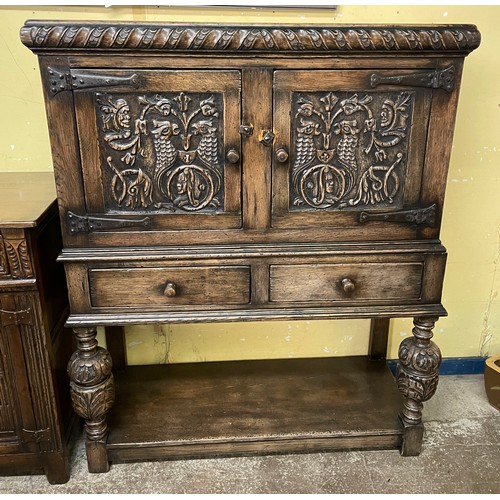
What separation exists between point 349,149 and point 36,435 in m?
1.40

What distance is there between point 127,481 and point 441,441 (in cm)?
122

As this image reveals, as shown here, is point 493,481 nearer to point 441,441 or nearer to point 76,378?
point 441,441

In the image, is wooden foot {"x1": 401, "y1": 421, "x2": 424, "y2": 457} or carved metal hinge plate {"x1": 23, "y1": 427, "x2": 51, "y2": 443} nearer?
carved metal hinge plate {"x1": 23, "y1": 427, "x2": 51, "y2": 443}

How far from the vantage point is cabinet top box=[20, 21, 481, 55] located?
1372 millimetres

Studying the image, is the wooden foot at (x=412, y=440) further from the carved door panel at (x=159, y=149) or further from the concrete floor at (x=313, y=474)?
the carved door panel at (x=159, y=149)

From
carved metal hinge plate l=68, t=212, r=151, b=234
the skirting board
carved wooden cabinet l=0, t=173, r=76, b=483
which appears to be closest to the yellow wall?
the skirting board

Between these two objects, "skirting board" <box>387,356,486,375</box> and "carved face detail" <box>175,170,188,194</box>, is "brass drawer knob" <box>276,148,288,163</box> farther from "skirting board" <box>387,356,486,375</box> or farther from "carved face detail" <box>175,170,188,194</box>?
"skirting board" <box>387,356,486,375</box>

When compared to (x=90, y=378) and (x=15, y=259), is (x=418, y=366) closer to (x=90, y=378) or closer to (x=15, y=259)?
(x=90, y=378)

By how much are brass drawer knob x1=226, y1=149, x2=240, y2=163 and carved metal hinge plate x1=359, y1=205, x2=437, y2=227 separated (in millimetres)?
428

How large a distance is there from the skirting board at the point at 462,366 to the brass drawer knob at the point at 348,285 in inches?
37.6

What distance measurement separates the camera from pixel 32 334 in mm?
1649

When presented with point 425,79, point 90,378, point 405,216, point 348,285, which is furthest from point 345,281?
point 90,378

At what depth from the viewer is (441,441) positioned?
2.05 meters

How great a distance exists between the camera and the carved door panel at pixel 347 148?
4.91 ft
